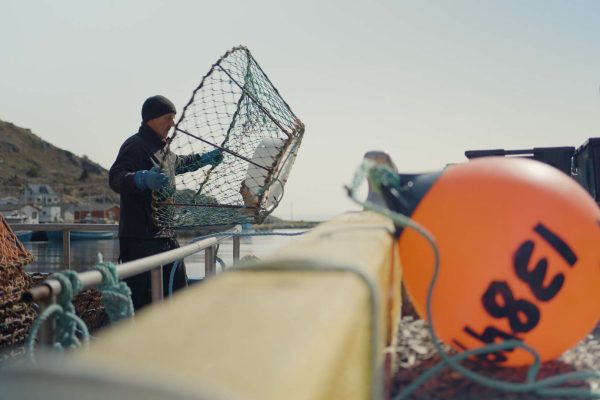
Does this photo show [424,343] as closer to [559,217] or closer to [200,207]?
[559,217]

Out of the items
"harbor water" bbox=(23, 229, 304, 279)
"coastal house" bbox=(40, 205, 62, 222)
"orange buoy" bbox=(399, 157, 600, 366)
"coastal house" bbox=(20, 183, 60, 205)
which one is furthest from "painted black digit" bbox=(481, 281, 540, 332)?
"coastal house" bbox=(20, 183, 60, 205)

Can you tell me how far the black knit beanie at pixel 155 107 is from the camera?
16.8 feet

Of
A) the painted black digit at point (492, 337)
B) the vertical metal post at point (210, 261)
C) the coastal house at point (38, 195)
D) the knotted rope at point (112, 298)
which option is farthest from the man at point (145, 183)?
the coastal house at point (38, 195)

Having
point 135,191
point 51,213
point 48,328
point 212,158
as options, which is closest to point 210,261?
point 135,191

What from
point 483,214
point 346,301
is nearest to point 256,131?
point 483,214

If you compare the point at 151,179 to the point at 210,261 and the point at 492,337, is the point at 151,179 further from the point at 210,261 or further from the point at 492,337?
the point at 492,337

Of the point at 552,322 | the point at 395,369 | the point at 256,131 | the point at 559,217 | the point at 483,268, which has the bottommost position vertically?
the point at 395,369

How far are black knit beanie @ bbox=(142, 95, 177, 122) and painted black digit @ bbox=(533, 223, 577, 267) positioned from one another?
3.83m

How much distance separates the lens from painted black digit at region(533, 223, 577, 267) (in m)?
1.95

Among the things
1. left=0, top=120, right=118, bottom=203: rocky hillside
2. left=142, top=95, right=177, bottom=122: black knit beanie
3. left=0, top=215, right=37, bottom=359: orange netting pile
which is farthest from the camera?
left=0, top=120, right=118, bottom=203: rocky hillside

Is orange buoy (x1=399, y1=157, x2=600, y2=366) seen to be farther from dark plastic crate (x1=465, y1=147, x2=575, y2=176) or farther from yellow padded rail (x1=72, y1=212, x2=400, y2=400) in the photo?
dark plastic crate (x1=465, y1=147, x2=575, y2=176)

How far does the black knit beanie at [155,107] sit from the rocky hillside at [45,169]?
137 metres

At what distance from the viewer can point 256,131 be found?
5.20 meters

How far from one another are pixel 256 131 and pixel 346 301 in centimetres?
428
